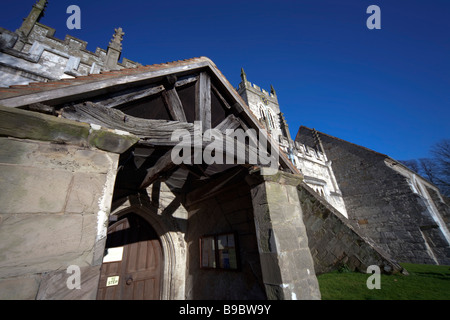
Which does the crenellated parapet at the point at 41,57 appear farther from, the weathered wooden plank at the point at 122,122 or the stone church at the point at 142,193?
the weathered wooden plank at the point at 122,122

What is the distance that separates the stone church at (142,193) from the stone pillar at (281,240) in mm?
18

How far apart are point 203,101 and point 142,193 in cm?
→ 274

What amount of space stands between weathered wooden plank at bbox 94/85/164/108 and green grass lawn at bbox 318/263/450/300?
4223 millimetres

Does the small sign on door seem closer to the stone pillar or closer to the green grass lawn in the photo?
the stone pillar

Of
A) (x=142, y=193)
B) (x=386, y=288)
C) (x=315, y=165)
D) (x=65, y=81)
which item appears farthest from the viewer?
(x=315, y=165)

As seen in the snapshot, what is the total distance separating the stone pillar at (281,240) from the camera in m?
2.36

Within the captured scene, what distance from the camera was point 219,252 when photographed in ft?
12.9

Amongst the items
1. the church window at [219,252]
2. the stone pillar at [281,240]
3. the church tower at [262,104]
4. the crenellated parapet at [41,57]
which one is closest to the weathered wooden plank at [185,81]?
the stone pillar at [281,240]

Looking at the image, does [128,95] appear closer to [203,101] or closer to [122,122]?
[122,122]

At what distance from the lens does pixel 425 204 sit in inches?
379

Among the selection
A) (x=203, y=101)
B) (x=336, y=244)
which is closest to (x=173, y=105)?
(x=203, y=101)

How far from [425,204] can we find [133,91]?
14.6m

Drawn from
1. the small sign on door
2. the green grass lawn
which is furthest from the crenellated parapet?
the green grass lawn
